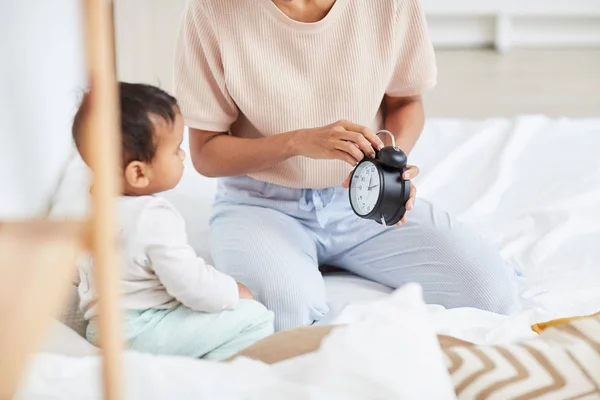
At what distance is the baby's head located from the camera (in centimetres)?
133

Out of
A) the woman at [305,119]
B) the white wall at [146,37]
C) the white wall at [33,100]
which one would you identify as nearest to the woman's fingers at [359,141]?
the woman at [305,119]

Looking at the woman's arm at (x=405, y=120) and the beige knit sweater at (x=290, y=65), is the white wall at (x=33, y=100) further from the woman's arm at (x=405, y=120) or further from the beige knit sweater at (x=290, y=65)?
the woman's arm at (x=405, y=120)

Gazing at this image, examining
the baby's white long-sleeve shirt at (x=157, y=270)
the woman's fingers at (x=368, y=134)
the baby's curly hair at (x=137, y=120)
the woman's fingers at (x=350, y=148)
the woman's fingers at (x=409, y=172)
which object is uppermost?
the baby's curly hair at (x=137, y=120)

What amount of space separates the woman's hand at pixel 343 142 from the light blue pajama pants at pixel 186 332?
31cm

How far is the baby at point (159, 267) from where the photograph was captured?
1295 mm

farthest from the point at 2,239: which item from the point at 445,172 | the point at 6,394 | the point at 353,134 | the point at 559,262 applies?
the point at 445,172

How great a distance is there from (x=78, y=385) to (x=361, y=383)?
31cm

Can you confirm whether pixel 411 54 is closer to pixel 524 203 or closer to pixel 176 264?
pixel 524 203

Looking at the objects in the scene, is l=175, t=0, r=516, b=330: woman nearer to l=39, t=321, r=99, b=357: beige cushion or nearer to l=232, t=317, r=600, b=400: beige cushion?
l=39, t=321, r=99, b=357: beige cushion

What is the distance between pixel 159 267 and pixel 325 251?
0.52 m

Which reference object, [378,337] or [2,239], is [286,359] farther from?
[2,239]

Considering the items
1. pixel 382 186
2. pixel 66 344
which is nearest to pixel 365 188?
pixel 382 186

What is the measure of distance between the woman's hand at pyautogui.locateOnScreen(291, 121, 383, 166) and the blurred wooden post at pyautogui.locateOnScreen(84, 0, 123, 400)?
0.79m

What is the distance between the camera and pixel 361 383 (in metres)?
0.90
